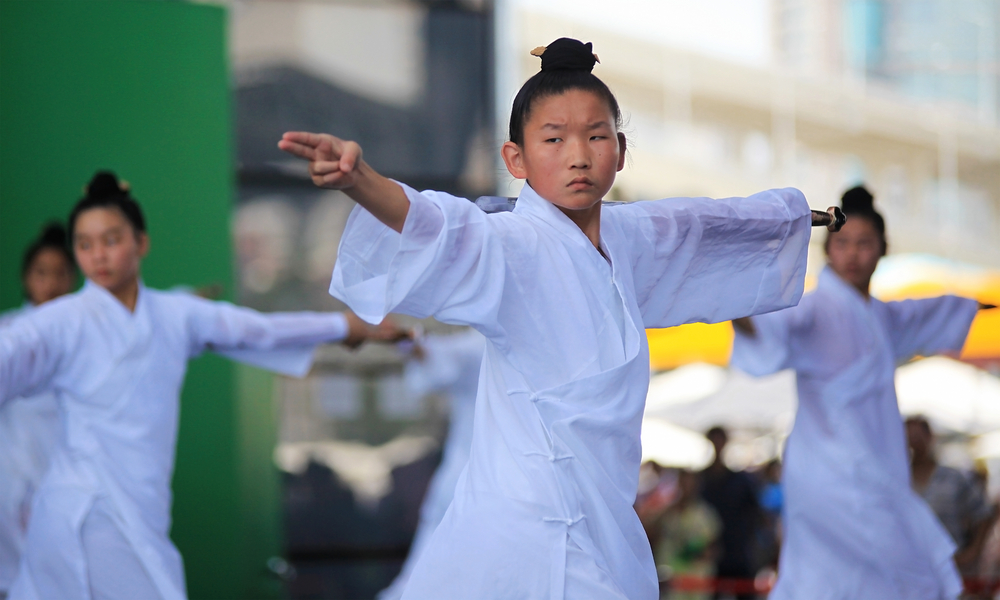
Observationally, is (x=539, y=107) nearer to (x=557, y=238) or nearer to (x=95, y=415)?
(x=557, y=238)

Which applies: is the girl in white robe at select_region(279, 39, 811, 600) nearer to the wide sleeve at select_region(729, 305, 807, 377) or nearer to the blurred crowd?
the wide sleeve at select_region(729, 305, 807, 377)

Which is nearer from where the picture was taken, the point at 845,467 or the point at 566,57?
the point at 566,57

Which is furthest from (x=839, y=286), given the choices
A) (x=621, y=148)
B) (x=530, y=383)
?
(x=530, y=383)

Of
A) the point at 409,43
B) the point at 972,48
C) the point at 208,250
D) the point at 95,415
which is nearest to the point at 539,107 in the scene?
the point at 95,415

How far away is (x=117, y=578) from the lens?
10.7 ft

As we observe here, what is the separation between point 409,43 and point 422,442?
2.48 metres

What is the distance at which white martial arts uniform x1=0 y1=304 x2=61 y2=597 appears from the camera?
188 inches

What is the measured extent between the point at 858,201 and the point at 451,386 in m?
3.41

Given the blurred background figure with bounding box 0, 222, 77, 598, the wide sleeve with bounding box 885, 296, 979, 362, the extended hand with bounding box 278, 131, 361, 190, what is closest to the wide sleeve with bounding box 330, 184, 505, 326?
the extended hand with bounding box 278, 131, 361, 190

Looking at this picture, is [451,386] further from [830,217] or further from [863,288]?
[830,217]

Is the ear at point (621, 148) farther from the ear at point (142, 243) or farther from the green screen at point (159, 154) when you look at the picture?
the green screen at point (159, 154)

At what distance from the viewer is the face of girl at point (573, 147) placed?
2350 mm

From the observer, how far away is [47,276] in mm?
4707

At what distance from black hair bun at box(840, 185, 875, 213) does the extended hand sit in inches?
91.5
